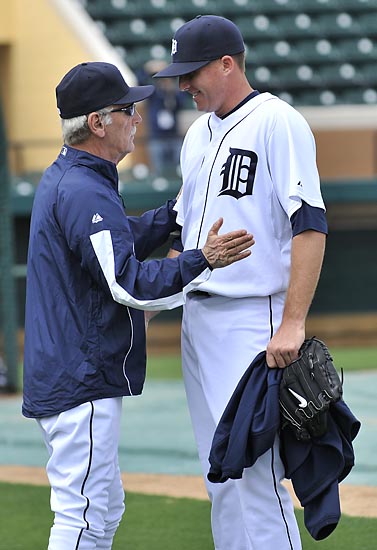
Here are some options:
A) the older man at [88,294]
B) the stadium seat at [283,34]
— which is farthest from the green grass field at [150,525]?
the stadium seat at [283,34]

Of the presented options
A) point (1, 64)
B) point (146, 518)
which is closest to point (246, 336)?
point (146, 518)

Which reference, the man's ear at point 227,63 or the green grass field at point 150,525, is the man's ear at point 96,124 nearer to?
the man's ear at point 227,63

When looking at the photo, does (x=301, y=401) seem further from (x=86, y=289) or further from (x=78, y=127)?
(x=78, y=127)

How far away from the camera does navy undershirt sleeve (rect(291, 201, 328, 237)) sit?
129 inches

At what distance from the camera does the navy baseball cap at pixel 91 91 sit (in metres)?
3.35

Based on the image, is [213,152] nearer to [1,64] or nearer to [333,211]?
[333,211]

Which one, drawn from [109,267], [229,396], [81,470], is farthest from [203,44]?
[81,470]

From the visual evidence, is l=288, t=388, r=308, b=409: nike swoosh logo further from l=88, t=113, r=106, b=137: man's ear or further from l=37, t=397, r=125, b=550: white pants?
l=88, t=113, r=106, b=137: man's ear

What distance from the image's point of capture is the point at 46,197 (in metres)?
3.39

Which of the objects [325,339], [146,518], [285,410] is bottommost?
[325,339]

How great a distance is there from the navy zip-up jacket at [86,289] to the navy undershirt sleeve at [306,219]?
0.29m

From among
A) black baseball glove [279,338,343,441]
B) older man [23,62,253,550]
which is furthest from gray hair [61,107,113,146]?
black baseball glove [279,338,343,441]

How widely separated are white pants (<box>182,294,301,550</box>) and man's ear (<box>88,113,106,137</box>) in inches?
23.8

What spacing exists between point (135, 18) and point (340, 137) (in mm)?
3643
